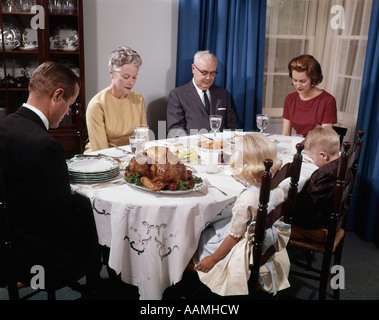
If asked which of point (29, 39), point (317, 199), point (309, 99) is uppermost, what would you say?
point (29, 39)

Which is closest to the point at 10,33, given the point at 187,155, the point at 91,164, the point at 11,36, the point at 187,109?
the point at 11,36

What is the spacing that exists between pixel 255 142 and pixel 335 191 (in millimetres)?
482

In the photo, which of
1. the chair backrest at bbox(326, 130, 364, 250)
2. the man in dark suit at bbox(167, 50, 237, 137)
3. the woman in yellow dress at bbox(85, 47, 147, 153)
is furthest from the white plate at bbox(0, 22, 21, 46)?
the chair backrest at bbox(326, 130, 364, 250)

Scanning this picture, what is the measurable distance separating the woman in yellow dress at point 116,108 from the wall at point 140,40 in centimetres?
70

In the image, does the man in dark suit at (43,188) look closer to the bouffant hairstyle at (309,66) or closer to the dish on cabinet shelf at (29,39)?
the dish on cabinet shelf at (29,39)

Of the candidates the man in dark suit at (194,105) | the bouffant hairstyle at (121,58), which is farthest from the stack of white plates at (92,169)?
the man in dark suit at (194,105)

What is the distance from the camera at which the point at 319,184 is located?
2000mm

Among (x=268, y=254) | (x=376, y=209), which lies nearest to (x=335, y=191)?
(x=268, y=254)

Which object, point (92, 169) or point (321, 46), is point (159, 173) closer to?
point (92, 169)

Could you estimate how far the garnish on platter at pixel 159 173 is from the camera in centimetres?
172

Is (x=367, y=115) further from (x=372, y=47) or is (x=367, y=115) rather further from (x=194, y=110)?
(x=194, y=110)

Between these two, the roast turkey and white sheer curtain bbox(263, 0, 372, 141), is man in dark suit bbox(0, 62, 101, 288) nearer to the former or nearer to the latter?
the roast turkey

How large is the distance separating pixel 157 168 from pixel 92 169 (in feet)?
1.17
